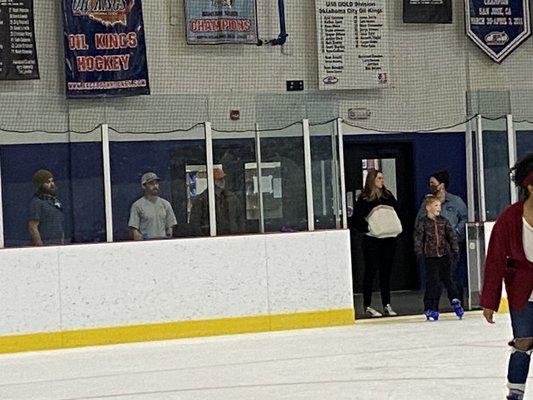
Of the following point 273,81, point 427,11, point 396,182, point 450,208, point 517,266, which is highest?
point 427,11

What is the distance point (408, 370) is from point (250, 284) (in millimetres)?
3530

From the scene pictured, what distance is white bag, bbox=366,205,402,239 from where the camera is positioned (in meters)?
14.1

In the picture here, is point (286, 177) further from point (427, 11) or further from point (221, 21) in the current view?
point (427, 11)

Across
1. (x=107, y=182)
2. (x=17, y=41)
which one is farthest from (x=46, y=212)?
(x=17, y=41)

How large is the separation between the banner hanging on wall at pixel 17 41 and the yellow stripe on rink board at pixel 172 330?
3.89 meters

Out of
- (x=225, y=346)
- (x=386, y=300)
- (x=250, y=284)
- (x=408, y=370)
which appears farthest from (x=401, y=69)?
(x=408, y=370)

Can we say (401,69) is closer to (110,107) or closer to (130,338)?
(110,107)

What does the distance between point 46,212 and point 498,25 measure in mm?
7208

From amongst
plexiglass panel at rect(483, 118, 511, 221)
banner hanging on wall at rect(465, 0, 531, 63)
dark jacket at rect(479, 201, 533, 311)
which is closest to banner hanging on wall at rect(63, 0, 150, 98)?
plexiglass panel at rect(483, 118, 511, 221)

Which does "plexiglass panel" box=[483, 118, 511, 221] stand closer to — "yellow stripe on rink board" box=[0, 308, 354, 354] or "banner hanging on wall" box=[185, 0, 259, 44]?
"yellow stripe on rink board" box=[0, 308, 354, 354]

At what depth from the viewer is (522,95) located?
14539 mm

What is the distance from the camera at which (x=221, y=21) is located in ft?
53.8

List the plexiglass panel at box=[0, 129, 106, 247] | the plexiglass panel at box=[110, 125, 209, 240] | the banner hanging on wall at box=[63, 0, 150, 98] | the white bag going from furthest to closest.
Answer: the banner hanging on wall at box=[63, 0, 150, 98]
the white bag
the plexiglass panel at box=[110, 125, 209, 240]
the plexiglass panel at box=[0, 129, 106, 247]

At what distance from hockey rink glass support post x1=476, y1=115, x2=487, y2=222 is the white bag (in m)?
0.99
